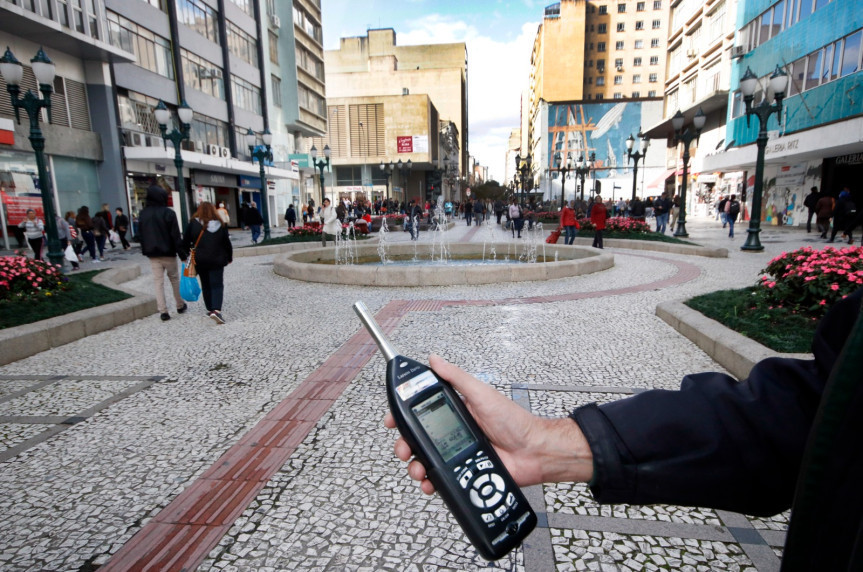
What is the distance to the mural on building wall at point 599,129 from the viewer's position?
74438 millimetres

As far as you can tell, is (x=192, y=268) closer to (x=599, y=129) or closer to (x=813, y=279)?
(x=813, y=279)

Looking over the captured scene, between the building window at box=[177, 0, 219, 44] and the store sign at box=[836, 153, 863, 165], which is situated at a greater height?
the building window at box=[177, 0, 219, 44]

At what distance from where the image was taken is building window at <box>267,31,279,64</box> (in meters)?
41.0

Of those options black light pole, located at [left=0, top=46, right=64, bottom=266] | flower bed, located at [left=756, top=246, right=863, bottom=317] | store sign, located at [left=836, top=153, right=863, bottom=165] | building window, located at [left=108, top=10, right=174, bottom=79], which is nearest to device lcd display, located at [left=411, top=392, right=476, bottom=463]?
flower bed, located at [left=756, top=246, right=863, bottom=317]

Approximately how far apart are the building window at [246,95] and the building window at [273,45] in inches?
200

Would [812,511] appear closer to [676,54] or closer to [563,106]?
[676,54]

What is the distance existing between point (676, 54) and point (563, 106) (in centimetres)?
2936

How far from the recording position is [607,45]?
90000 mm

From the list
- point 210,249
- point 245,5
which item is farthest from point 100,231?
point 245,5

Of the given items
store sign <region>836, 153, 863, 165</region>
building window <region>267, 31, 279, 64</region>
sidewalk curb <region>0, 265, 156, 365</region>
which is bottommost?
sidewalk curb <region>0, 265, 156, 365</region>

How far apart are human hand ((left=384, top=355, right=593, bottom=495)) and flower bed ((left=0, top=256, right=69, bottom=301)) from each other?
25.5ft

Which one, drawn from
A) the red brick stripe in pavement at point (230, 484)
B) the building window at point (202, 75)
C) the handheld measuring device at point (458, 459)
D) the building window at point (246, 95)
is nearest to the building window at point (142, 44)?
the building window at point (202, 75)

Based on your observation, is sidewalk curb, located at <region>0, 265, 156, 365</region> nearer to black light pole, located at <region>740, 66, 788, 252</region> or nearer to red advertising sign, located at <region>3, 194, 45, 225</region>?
red advertising sign, located at <region>3, 194, 45, 225</region>

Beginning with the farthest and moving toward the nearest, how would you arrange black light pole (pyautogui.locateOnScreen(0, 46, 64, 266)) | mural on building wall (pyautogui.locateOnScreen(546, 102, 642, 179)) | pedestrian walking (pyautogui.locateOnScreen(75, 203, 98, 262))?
mural on building wall (pyautogui.locateOnScreen(546, 102, 642, 179))
pedestrian walking (pyautogui.locateOnScreen(75, 203, 98, 262))
black light pole (pyautogui.locateOnScreen(0, 46, 64, 266))
